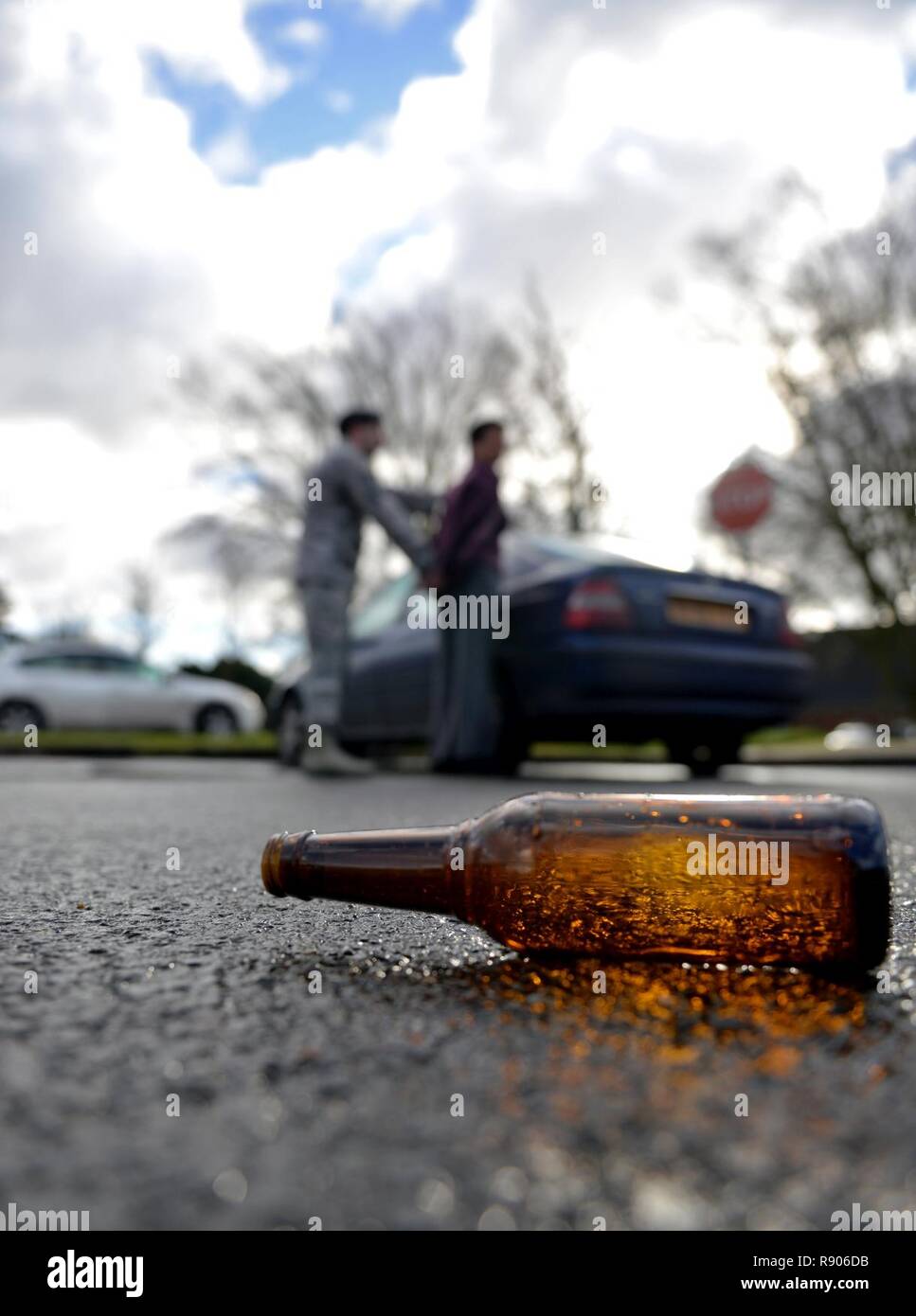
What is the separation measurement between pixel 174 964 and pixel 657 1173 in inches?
31.6

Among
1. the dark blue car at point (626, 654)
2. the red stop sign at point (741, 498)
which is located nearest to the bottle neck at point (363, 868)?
the dark blue car at point (626, 654)

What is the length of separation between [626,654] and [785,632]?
56.1 inches

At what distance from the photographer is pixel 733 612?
7.14m

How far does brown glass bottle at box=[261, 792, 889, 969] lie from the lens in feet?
4.51

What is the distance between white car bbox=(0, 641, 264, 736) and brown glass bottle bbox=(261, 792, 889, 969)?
690 inches

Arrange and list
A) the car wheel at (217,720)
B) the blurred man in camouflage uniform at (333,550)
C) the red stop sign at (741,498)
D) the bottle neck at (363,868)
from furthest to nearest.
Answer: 1. the car wheel at (217,720)
2. the red stop sign at (741,498)
3. the blurred man in camouflage uniform at (333,550)
4. the bottle neck at (363,868)

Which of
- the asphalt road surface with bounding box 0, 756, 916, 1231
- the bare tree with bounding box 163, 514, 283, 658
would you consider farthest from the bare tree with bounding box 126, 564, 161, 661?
the asphalt road surface with bounding box 0, 756, 916, 1231

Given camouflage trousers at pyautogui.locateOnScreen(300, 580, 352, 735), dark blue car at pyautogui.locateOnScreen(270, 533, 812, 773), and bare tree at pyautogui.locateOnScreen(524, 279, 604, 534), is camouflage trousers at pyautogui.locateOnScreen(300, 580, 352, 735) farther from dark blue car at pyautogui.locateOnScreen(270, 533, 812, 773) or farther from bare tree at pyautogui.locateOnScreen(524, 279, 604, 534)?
bare tree at pyautogui.locateOnScreen(524, 279, 604, 534)

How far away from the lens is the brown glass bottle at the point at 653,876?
4.51ft

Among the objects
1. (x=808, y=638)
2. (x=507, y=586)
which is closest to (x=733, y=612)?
(x=507, y=586)

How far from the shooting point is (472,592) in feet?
22.6

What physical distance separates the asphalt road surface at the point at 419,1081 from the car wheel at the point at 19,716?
17083mm

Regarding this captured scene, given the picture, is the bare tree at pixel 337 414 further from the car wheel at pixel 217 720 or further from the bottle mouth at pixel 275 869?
the bottle mouth at pixel 275 869
